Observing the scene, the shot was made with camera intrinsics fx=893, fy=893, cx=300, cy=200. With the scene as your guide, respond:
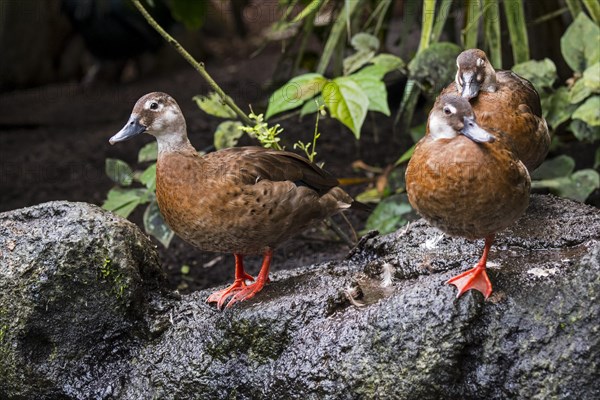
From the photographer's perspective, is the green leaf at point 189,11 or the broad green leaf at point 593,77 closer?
the broad green leaf at point 593,77

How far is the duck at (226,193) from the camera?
10.8 ft

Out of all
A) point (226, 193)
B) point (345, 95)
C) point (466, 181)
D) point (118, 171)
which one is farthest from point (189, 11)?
point (466, 181)

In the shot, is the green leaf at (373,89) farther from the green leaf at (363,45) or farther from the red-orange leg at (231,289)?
the red-orange leg at (231,289)

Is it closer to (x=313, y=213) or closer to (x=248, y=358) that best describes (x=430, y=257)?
(x=313, y=213)

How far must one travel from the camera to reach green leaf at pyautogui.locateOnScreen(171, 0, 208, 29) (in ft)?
21.6

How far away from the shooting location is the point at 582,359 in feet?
8.82

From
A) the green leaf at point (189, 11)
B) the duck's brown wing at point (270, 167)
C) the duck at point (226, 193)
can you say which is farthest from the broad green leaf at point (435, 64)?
the green leaf at point (189, 11)

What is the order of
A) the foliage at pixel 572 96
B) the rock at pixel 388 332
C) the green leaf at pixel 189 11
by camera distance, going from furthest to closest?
the green leaf at pixel 189 11
the foliage at pixel 572 96
the rock at pixel 388 332

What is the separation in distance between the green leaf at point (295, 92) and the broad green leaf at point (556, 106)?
3.95 feet

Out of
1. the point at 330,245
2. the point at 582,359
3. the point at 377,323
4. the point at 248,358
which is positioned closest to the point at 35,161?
the point at 330,245

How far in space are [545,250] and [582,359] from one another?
25.1 inches

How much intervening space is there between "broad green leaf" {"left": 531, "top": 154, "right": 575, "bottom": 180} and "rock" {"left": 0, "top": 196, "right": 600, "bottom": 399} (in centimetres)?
82

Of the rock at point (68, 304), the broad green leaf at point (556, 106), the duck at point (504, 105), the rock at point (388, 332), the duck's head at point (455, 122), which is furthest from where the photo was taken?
the broad green leaf at point (556, 106)

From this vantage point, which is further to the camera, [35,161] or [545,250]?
[35,161]
